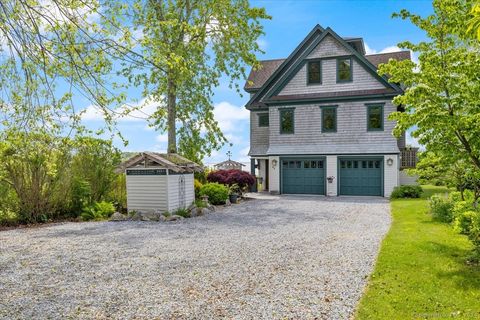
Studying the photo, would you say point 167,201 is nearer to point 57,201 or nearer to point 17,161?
point 57,201

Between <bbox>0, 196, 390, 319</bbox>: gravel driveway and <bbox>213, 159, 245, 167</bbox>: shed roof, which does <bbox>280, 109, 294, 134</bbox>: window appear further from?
<bbox>0, 196, 390, 319</bbox>: gravel driveway

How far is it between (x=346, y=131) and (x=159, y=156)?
38.2ft

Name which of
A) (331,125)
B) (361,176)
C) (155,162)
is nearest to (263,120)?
(331,125)

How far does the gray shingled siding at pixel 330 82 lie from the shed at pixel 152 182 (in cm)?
1067

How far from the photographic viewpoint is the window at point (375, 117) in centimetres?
2014

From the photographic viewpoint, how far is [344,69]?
2097 cm

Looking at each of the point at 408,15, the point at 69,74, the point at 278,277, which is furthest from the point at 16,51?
the point at 408,15

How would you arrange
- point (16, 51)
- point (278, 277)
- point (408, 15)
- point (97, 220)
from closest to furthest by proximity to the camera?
point (278, 277) → point (16, 51) → point (408, 15) → point (97, 220)

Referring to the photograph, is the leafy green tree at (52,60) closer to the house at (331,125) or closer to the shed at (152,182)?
the shed at (152,182)

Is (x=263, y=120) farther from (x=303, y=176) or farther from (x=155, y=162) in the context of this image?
A: (x=155, y=162)

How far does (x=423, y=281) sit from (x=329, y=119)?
1640 centimetres

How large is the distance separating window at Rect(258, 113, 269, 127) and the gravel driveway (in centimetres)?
1310

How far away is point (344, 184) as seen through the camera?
20.8 metres

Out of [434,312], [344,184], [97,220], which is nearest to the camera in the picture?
[434,312]
